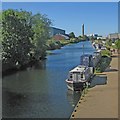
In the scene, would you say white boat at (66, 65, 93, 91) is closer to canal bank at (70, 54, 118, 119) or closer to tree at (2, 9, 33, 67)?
canal bank at (70, 54, 118, 119)

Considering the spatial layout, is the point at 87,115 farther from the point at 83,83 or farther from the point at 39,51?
the point at 39,51

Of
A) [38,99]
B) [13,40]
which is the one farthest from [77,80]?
[13,40]

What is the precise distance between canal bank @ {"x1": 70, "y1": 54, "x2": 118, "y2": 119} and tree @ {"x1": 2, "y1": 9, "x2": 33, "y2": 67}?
1815 centimetres

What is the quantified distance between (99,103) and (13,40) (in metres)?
24.3

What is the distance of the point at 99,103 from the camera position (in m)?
17.1

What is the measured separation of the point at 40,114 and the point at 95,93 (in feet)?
14.5

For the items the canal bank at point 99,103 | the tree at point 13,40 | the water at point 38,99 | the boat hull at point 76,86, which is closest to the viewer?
the canal bank at point 99,103

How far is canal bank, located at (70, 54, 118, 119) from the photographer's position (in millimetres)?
14699

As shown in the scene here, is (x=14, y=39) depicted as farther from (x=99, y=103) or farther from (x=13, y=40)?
(x=99, y=103)

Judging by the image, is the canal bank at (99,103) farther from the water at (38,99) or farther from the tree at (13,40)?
the tree at (13,40)

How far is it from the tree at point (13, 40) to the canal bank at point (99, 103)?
59.6 feet

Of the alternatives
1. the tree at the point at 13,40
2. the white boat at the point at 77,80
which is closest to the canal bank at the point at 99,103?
the white boat at the point at 77,80

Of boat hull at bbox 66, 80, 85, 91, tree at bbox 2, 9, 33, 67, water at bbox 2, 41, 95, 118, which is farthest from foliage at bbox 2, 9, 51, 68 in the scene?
boat hull at bbox 66, 80, 85, 91

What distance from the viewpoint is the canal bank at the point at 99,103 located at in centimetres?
1470
